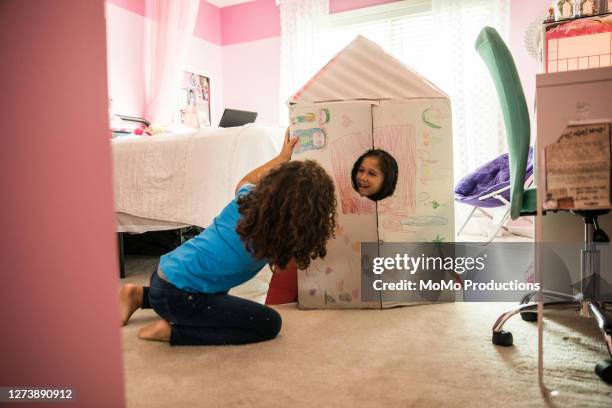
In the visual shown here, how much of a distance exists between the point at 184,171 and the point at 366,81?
1118 mm

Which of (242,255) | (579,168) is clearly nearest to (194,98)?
(242,255)

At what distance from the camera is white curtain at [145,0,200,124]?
161 inches

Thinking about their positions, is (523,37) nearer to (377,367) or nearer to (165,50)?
(165,50)

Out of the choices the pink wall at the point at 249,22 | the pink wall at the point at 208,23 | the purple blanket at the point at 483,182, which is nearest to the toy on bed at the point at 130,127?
the pink wall at the point at 208,23

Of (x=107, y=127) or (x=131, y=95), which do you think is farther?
(x=131, y=95)

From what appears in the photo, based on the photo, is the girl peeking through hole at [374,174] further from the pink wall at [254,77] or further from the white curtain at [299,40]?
the pink wall at [254,77]

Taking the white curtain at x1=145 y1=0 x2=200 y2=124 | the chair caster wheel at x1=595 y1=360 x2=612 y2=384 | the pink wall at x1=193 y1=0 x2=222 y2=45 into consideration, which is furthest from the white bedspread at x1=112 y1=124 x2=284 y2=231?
the pink wall at x1=193 y1=0 x2=222 y2=45

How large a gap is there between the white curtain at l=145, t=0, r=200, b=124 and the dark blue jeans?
327cm

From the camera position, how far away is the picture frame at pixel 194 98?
4.85 meters

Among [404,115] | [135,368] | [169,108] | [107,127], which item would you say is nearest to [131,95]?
[169,108]

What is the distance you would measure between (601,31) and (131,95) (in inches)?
155

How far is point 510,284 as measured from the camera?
2184mm

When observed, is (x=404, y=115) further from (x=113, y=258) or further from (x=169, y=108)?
(x=169, y=108)

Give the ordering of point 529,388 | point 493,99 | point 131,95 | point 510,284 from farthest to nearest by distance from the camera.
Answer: point 131,95 → point 493,99 → point 510,284 → point 529,388
